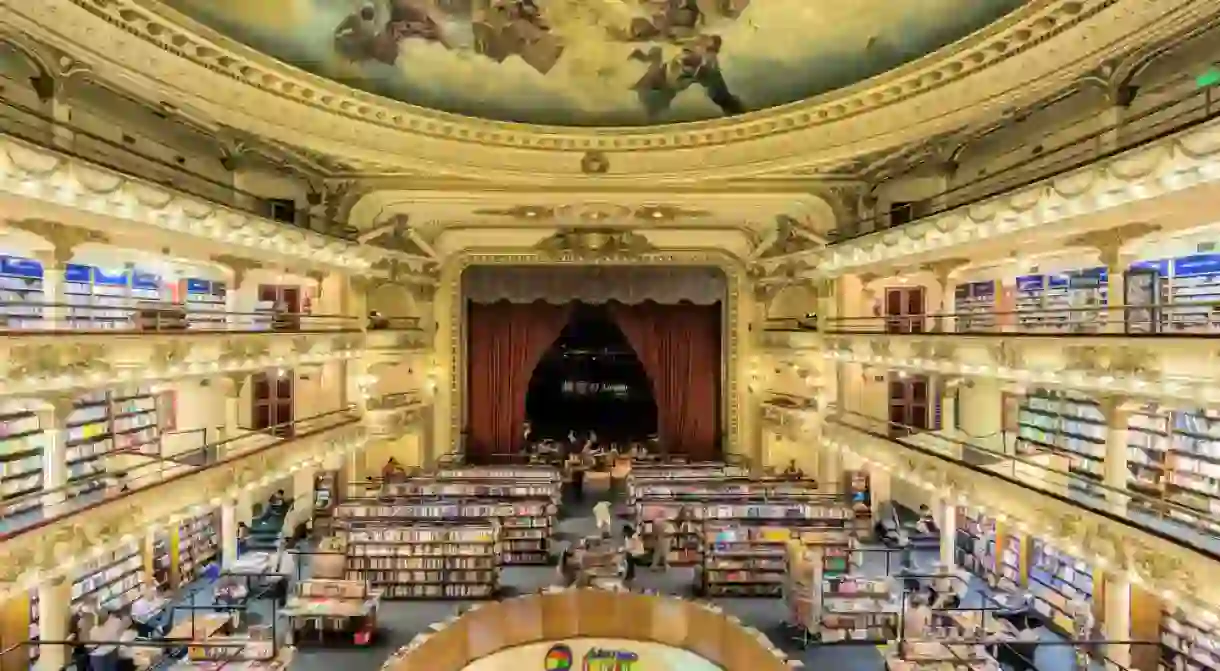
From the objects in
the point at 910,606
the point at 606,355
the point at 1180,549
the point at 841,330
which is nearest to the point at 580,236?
the point at 606,355

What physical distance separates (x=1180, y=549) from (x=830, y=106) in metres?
7.07

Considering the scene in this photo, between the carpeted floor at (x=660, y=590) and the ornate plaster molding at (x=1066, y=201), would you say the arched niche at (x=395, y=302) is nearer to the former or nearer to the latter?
the carpeted floor at (x=660, y=590)

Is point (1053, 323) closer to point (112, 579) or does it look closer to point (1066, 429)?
point (1066, 429)

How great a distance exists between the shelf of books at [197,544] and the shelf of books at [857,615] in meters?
8.54

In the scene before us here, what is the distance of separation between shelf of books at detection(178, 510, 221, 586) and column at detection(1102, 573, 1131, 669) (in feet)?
37.3

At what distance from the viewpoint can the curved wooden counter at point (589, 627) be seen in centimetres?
888

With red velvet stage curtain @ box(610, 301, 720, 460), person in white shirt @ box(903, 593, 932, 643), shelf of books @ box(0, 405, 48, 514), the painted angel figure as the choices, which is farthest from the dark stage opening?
shelf of books @ box(0, 405, 48, 514)

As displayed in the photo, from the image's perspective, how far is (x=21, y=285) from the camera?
8930mm

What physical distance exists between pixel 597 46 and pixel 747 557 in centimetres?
737

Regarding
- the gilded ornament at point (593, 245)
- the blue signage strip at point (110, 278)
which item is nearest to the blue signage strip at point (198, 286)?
the blue signage strip at point (110, 278)

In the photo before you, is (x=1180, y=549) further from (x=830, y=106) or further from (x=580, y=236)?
(x=580, y=236)

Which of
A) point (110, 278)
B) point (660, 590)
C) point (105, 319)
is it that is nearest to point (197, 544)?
point (110, 278)

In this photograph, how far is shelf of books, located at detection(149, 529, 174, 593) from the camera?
10523 millimetres

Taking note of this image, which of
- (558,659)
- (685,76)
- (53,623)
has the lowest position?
(558,659)
